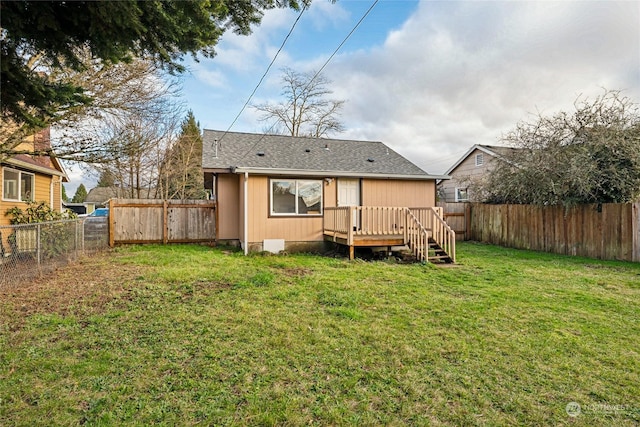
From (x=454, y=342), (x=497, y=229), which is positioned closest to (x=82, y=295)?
(x=454, y=342)

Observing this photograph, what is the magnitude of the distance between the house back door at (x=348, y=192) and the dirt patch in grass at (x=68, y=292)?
6.24 m

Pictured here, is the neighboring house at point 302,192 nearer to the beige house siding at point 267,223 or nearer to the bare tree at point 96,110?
the beige house siding at point 267,223

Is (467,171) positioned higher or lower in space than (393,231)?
higher

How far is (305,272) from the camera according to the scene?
7.14m

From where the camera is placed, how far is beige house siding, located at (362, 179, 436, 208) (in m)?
11.0

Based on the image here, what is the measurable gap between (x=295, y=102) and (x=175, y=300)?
19414mm

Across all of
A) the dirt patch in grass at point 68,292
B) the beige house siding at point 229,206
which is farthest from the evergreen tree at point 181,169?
the dirt patch in grass at point 68,292

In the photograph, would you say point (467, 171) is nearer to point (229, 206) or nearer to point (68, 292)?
point (229, 206)

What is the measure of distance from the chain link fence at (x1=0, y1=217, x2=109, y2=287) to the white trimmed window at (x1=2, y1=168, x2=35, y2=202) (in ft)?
12.9


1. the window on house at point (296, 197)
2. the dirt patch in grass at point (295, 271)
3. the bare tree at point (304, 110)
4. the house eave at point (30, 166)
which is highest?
the bare tree at point (304, 110)

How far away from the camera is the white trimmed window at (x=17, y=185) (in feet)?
32.8

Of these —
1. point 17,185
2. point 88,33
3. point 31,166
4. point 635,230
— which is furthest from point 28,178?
point 635,230

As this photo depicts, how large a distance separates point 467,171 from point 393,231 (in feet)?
46.2

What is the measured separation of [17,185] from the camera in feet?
34.9
